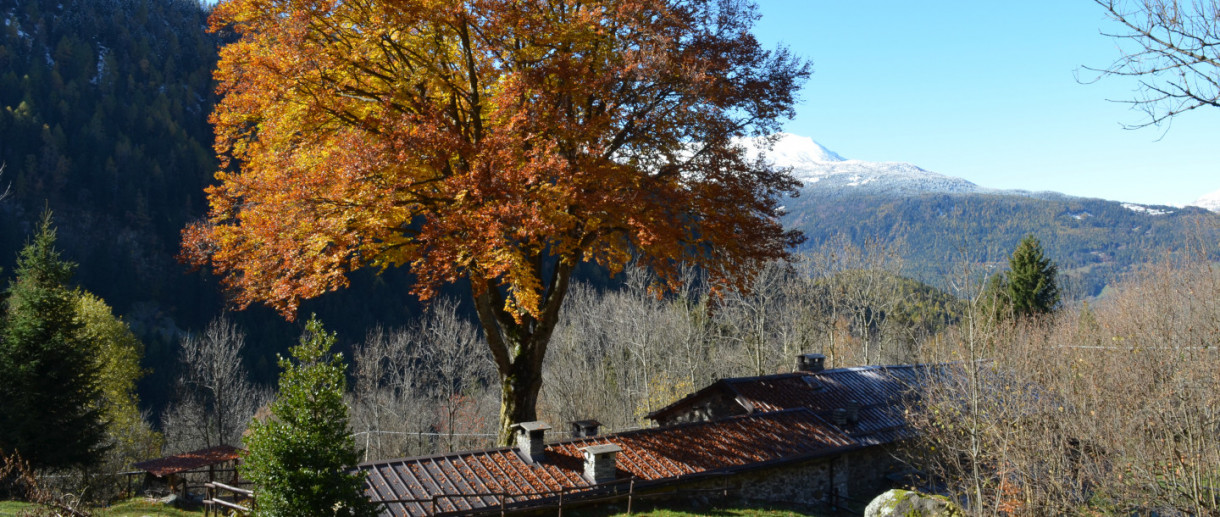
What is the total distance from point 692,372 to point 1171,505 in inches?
1312

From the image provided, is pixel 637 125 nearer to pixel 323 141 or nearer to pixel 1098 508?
pixel 323 141

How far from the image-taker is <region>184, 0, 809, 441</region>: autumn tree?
13.7m

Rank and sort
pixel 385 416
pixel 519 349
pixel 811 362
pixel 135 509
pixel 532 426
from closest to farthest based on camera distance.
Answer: pixel 532 426 → pixel 519 349 → pixel 135 509 → pixel 811 362 → pixel 385 416

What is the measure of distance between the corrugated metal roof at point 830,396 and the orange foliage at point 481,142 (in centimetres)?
613

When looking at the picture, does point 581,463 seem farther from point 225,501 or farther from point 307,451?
point 225,501

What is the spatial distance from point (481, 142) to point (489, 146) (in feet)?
1.09

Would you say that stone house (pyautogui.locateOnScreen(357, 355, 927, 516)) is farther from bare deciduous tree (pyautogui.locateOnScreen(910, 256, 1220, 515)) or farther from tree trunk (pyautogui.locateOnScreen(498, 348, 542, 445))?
bare deciduous tree (pyautogui.locateOnScreen(910, 256, 1220, 515))

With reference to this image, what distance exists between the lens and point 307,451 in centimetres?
1042

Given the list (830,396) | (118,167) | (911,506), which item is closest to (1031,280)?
(830,396)

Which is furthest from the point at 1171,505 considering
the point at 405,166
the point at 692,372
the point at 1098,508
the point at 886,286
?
the point at 886,286

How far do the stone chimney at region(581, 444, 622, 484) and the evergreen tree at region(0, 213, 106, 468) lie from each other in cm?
1697

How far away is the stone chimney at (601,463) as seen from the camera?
15438mm

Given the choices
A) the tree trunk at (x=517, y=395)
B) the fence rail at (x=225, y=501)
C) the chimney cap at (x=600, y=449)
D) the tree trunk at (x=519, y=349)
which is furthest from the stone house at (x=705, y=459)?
the fence rail at (x=225, y=501)

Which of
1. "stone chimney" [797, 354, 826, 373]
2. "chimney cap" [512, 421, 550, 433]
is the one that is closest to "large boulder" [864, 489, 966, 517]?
"chimney cap" [512, 421, 550, 433]
